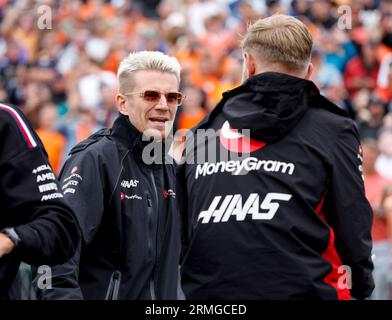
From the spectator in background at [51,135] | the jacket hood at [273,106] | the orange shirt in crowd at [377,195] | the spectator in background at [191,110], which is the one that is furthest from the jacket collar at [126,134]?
the spectator in background at [191,110]

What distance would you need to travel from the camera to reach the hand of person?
11.4ft

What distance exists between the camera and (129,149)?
5215mm

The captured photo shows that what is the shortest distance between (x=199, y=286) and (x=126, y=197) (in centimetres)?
113

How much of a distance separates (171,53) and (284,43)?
34.2 ft

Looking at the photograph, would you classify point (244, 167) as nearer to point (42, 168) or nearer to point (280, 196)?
point (280, 196)

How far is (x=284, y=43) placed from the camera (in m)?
4.05

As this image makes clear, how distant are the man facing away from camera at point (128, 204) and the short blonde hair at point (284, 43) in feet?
4.14

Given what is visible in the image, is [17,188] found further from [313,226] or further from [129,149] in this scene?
[129,149]

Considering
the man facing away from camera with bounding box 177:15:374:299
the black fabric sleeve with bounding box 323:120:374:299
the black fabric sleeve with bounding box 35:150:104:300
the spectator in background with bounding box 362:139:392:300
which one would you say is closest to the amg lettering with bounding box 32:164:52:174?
the man facing away from camera with bounding box 177:15:374:299

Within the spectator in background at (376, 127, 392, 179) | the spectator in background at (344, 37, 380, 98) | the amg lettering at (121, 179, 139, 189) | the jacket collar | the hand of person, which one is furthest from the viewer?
the spectator in background at (344, 37, 380, 98)

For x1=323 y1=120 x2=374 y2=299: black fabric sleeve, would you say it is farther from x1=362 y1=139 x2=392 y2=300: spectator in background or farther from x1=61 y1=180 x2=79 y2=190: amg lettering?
x1=362 y1=139 x2=392 y2=300: spectator in background

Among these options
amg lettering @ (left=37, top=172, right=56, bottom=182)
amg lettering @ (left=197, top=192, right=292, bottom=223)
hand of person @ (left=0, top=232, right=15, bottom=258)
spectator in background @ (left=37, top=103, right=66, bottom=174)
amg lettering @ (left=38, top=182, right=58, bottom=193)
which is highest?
spectator in background @ (left=37, top=103, right=66, bottom=174)

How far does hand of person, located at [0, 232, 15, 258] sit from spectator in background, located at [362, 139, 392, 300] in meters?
4.87
